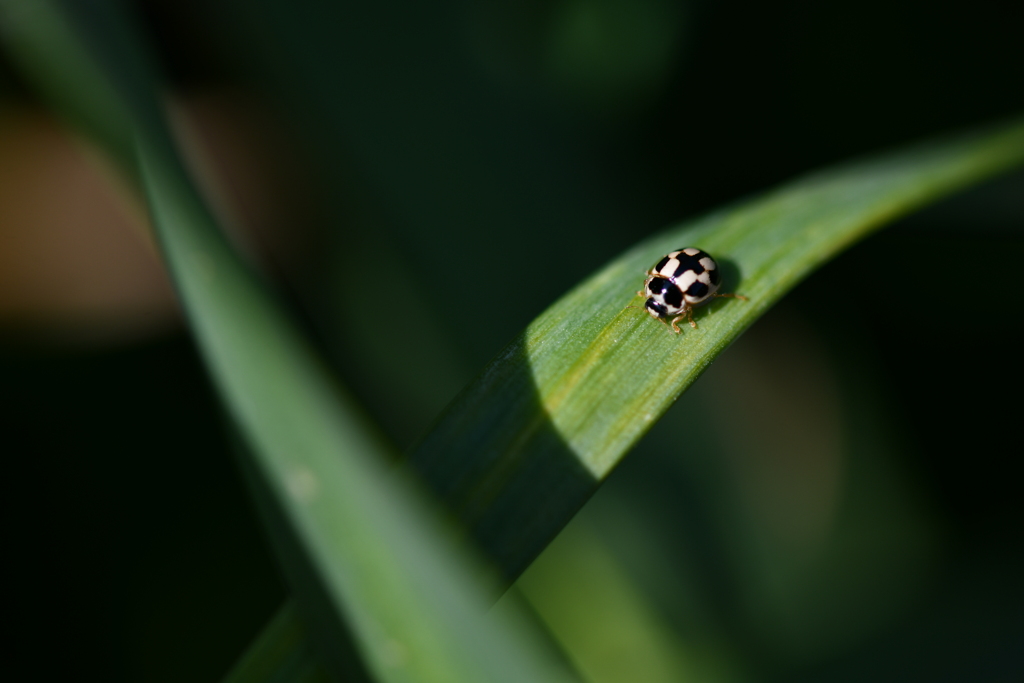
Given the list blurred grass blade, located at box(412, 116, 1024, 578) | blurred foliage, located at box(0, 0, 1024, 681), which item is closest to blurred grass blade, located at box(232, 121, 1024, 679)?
blurred grass blade, located at box(412, 116, 1024, 578)

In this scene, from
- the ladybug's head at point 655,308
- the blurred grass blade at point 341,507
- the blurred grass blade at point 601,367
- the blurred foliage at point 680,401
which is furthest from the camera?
the blurred foliage at point 680,401

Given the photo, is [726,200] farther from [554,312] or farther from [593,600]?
[554,312]

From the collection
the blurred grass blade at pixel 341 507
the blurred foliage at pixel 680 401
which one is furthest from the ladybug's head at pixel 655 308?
the blurred foliage at pixel 680 401

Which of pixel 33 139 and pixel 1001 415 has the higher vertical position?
pixel 33 139

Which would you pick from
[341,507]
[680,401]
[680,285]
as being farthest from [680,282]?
[680,401]

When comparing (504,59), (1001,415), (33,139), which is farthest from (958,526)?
(33,139)

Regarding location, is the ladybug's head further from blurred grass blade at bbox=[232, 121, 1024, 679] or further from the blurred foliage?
the blurred foliage

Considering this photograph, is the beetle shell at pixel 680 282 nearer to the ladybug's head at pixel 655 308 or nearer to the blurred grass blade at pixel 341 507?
the ladybug's head at pixel 655 308
